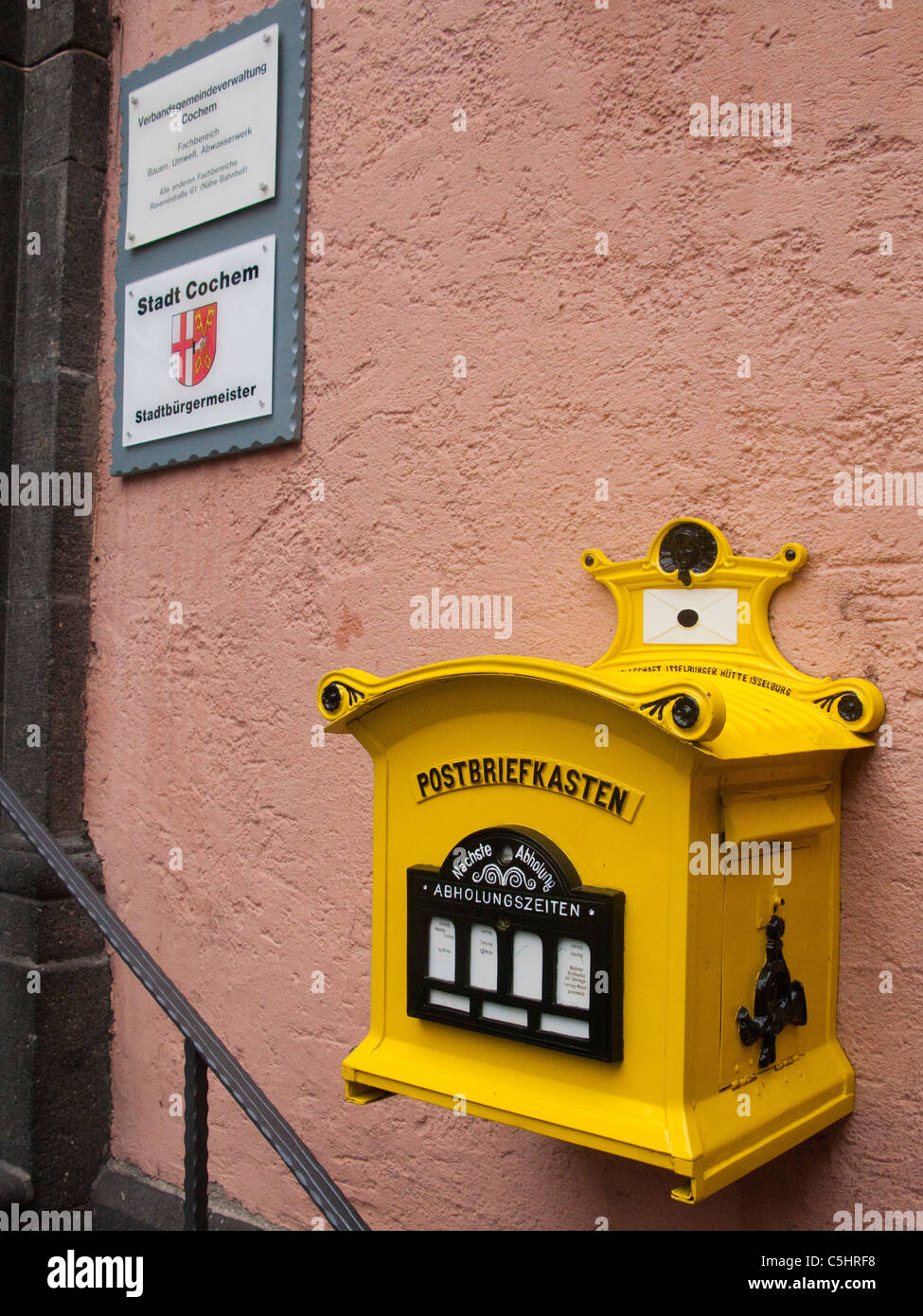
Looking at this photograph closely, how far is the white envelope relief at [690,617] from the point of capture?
2168 millimetres

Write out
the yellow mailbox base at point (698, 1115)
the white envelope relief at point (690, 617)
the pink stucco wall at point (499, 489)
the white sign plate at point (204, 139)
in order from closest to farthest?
the yellow mailbox base at point (698, 1115) → the pink stucco wall at point (499, 489) → the white envelope relief at point (690, 617) → the white sign plate at point (204, 139)

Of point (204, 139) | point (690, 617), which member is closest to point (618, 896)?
point (690, 617)

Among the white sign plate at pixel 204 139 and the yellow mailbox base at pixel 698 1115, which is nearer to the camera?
the yellow mailbox base at pixel 698 1115

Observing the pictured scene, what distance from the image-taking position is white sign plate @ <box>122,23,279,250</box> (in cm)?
314

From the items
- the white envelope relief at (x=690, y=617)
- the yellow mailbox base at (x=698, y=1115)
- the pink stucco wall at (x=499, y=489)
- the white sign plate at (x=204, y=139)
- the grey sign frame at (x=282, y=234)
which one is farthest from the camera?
the white sign plate at (x=204, y=139)

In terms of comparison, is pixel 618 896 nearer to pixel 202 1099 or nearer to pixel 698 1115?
pixel 698 1115

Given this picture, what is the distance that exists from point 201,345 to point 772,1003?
2.36 m

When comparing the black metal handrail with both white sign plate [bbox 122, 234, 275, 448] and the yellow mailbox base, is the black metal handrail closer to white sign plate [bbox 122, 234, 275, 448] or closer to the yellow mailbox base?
the yellow mailbox base

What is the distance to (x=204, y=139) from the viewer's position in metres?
3.30

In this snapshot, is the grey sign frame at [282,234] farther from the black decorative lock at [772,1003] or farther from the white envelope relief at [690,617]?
the black decorative lock at [772,1003]

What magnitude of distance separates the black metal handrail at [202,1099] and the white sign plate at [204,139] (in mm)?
1944

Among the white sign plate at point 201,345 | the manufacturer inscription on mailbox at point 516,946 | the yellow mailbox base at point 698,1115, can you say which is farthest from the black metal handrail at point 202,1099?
the white sign plate at point 201,345

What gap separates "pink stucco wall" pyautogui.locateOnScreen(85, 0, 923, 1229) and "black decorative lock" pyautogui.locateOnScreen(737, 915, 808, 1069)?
210 millimetres
